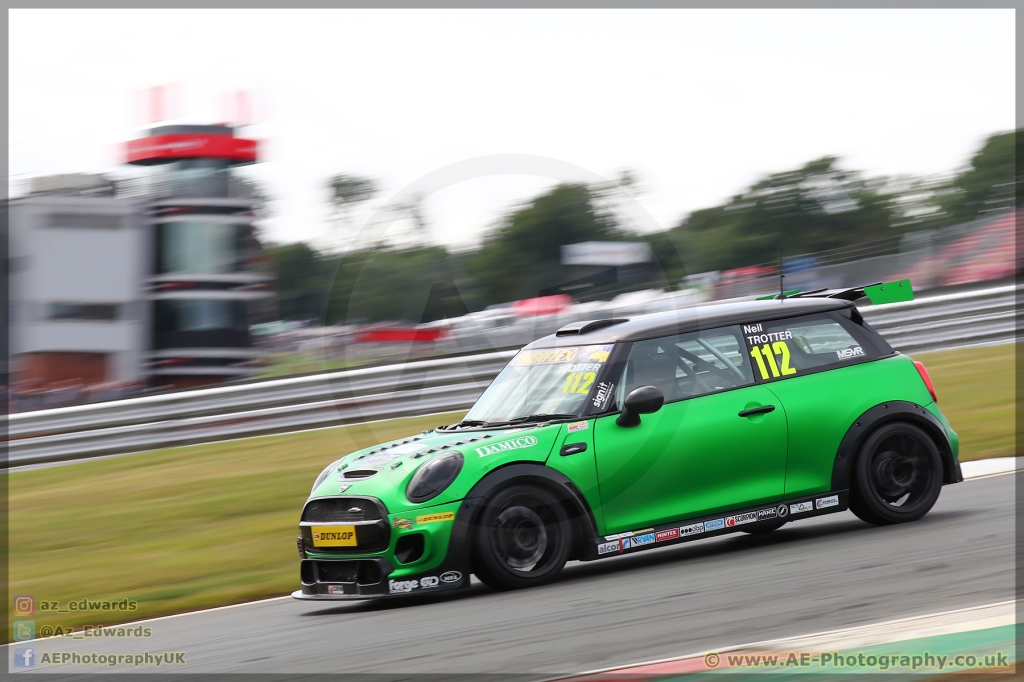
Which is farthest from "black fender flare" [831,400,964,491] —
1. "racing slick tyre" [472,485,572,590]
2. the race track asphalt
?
"racing slick tyre" [472,485,572,590]

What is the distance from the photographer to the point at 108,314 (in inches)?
1318

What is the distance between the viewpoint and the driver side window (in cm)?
678

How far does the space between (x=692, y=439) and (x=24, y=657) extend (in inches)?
164

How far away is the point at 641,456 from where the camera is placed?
649 cm

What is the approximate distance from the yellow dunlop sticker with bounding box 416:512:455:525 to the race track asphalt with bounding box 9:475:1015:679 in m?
0.51

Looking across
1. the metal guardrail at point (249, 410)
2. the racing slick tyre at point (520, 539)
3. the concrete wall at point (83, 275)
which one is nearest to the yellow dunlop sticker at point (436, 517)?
the racing slick tyre at point (520, 539)

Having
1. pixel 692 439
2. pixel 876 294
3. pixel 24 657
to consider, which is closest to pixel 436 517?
pixel 692 439

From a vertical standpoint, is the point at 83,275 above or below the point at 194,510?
above

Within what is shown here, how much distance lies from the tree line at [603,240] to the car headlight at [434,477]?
10.6 feet

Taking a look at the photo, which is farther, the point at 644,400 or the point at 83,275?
the point at 83,275

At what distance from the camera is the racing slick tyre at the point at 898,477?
7.04m

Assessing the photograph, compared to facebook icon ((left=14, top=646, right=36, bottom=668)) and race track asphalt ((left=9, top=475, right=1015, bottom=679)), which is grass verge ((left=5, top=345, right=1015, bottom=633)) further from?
race track asphalt ((left=9, top=475, right=1015, bottom=679))

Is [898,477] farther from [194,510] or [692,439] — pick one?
[194,510]

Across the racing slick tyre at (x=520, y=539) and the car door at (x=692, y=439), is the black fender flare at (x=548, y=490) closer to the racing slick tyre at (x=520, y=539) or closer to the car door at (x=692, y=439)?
the racing slick tyre at (x=520, y=539)
